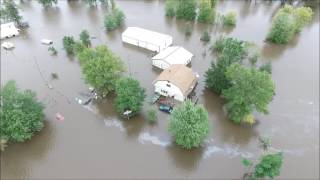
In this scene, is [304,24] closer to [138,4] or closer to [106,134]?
[138,4]

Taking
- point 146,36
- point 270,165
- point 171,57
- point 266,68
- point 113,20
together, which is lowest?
point 266,68

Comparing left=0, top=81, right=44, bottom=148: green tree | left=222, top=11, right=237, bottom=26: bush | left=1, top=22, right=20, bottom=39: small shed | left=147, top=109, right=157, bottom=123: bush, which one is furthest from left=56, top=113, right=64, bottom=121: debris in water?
left=222, top=11, right=237, bottom=26: bush

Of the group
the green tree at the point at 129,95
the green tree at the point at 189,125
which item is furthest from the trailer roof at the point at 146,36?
the green tree at the point at 189,125

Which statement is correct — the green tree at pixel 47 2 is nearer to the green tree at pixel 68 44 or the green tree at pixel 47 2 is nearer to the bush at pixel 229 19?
the green tree at pixel 68 44

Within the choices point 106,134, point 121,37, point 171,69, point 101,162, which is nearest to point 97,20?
point 121,37

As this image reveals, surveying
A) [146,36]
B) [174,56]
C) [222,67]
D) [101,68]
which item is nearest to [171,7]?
[146,36]

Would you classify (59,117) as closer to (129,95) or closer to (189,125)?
(129,95)
